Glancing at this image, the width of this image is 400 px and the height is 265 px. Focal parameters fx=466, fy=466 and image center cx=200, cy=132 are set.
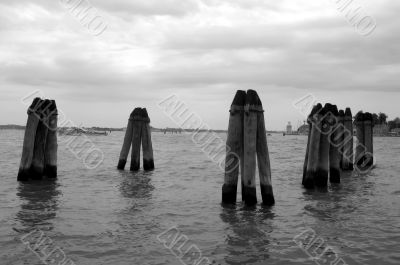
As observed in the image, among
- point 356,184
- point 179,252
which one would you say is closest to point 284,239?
point 179,252

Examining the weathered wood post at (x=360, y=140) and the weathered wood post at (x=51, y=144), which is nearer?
the weathered wood post at (x=51, y=144)

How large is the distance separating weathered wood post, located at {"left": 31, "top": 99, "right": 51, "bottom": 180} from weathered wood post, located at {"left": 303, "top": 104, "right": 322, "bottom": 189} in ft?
29.4

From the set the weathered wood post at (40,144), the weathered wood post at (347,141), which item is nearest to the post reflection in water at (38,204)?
the weathered wood post at (40,144)

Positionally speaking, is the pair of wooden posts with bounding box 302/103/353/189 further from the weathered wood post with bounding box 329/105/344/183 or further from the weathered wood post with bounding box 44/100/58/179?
the weathered wood post with bounding box 44/100/58/179

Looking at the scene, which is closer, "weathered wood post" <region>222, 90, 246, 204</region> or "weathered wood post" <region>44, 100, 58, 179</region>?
"weathered wood post" <region>222, 90, 246, 204</region>

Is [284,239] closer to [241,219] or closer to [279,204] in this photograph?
[241,219]

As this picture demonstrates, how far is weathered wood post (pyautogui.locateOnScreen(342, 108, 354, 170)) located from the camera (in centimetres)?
2116

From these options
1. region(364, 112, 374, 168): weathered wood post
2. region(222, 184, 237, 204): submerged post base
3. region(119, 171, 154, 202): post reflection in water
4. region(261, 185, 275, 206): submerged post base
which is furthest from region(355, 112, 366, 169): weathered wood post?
region(222, 184, 237, 204): submerged post base

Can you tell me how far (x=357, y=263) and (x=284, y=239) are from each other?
162cm

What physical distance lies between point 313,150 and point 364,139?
1093 cm

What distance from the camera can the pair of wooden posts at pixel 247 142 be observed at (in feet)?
35.7

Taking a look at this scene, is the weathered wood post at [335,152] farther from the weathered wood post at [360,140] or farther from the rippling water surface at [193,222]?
the weathered wood post at [360,140]

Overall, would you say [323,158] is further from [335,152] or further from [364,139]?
[364,139]

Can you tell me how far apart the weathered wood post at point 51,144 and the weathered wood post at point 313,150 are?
8.81 metres
